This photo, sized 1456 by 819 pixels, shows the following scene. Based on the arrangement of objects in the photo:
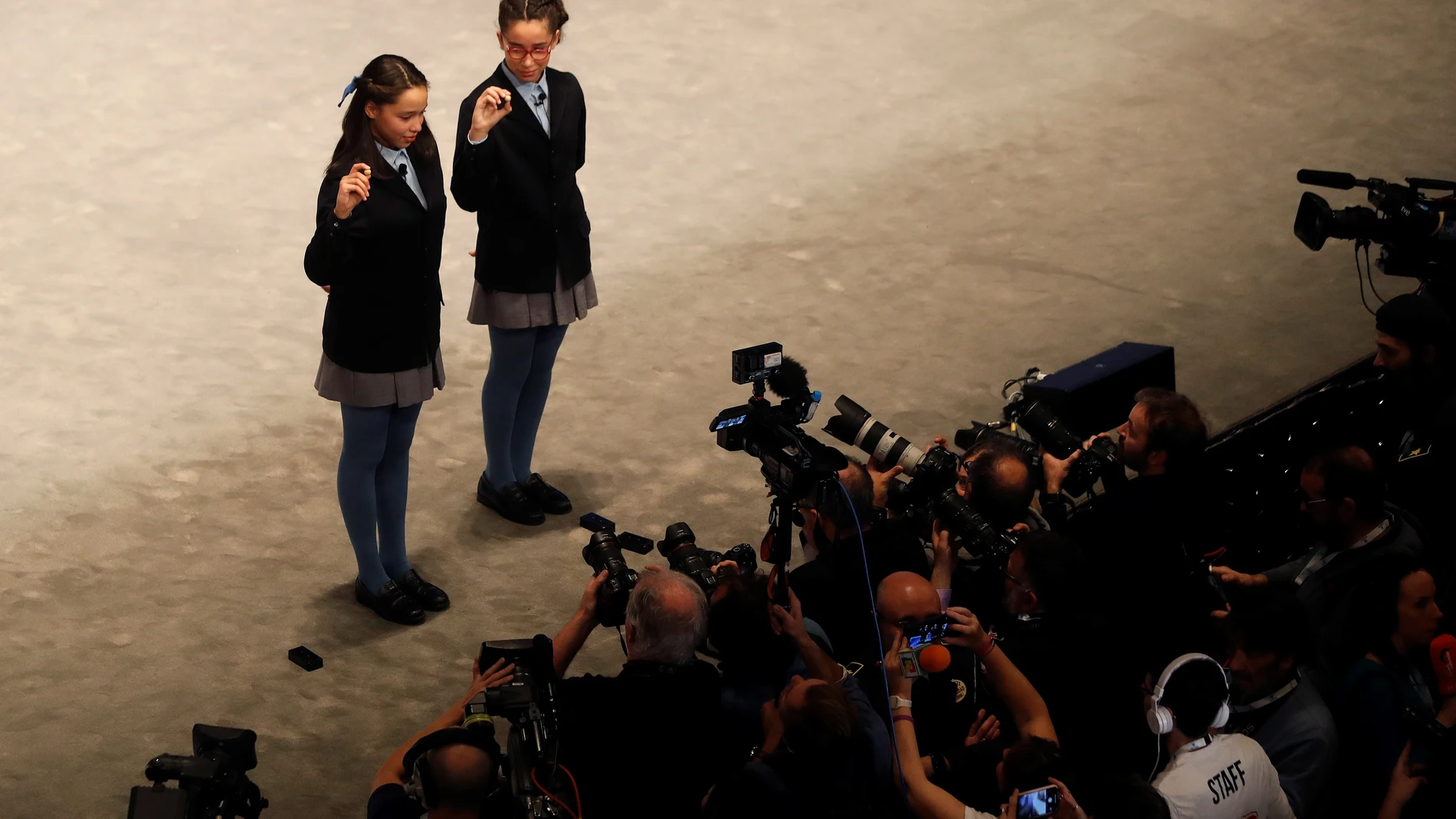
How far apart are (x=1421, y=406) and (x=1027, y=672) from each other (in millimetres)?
1871

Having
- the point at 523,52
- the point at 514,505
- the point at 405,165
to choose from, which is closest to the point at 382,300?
the point at 405,165

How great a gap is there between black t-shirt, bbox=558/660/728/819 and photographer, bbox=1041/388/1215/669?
1133 mm

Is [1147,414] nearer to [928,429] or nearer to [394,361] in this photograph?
[928,429]

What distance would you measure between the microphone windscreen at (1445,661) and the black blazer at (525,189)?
8.70 ft

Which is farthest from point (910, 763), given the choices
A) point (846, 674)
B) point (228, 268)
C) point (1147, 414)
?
point (228, 268)

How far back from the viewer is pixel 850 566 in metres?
3.96

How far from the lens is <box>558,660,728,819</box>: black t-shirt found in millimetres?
3244

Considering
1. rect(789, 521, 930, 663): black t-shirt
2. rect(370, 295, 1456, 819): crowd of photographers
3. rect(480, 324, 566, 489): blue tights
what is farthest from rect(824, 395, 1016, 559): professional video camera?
rect(480, 324, 566, 489): blue tights

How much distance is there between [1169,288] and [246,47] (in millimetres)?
4950

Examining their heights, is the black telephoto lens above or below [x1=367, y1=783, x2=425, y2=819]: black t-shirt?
above

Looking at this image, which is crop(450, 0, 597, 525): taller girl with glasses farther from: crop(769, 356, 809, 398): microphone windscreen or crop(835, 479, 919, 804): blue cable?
crop(835, 479, 919, 804): blue cable

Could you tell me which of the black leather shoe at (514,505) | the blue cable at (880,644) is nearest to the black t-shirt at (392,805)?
the blue cable at (880,644)

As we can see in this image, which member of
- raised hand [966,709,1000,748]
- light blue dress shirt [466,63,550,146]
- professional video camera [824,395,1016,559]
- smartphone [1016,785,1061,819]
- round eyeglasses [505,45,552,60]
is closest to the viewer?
smartphone [1016,785,1061,819]

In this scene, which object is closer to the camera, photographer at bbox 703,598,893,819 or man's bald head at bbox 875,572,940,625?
photographer at bbox 703,598,893,819
